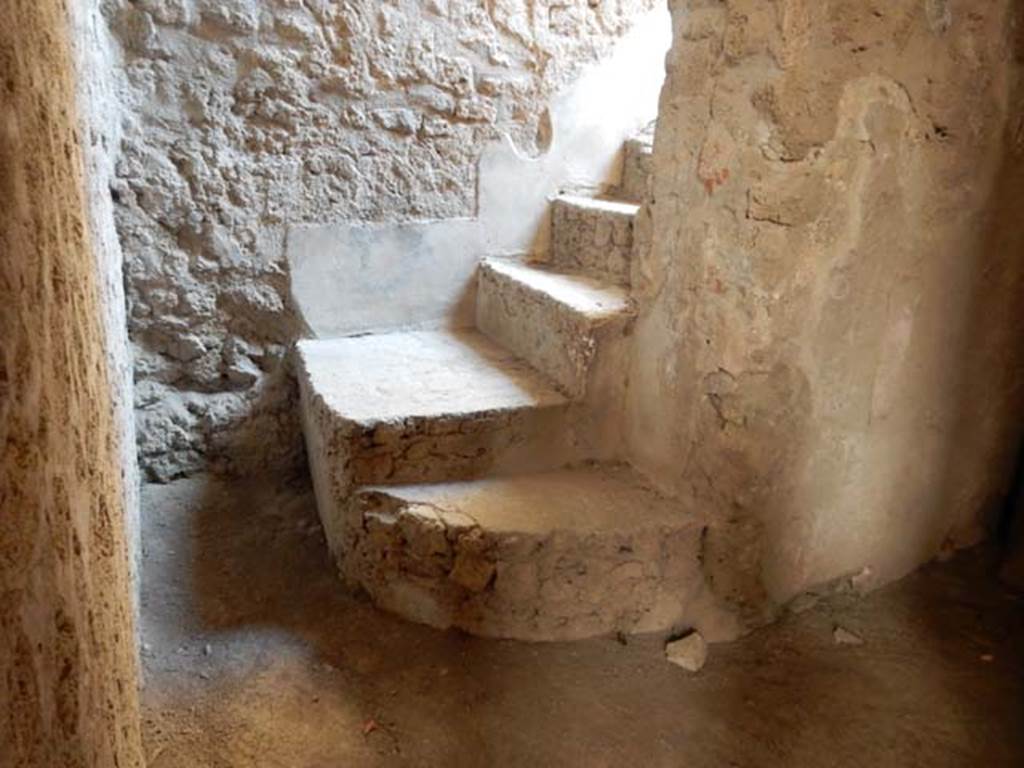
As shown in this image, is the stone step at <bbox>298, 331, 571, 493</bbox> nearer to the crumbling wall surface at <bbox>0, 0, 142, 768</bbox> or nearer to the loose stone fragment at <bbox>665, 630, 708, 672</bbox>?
the loose stone fragment at <bbox>665, 630, 708, 672</bbox>

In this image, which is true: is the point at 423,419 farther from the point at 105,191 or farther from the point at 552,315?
the point at 105,191

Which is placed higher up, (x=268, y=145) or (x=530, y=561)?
(x=268, y=145)

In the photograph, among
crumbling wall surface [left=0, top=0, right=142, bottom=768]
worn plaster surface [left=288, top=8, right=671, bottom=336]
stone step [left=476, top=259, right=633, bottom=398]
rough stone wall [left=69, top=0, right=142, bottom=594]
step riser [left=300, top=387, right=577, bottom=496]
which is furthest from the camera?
worn plaster surface [left=288, top=8, right=671, bottom=336]

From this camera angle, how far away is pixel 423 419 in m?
2.12

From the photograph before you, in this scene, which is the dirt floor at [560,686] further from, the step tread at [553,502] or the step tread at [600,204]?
the step tread at [600,204]

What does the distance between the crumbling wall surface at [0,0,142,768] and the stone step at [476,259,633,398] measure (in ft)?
4.33

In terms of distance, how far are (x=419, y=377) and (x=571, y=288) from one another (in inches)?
20.9

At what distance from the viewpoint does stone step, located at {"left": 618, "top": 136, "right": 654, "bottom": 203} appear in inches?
111

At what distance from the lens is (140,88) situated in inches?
91.3

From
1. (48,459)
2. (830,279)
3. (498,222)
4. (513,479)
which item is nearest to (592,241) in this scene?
(498,222)

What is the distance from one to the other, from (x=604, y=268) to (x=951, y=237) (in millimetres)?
1028

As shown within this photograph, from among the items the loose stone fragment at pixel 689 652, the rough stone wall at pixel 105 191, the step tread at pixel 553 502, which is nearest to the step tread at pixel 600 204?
the step tread at pixel 553 502

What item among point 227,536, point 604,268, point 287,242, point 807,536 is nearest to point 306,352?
point 287,242

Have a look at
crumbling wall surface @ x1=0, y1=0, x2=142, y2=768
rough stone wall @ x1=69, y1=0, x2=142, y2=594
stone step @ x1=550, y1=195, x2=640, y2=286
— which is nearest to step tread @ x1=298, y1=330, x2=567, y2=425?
stone step @ x1=550, y1=195, x2=640, y2=286
